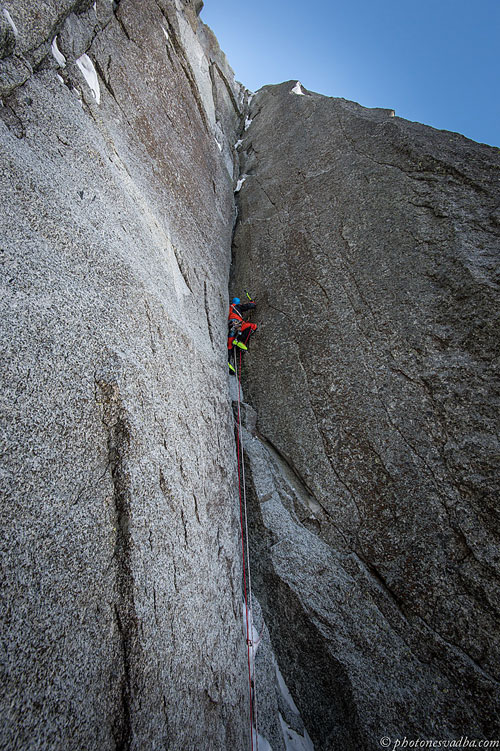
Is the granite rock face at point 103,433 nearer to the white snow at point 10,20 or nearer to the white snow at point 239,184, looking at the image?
Result: the white snow at point 10,20

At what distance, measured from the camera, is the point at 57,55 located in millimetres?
4363

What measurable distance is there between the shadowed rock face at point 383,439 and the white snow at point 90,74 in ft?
15.1

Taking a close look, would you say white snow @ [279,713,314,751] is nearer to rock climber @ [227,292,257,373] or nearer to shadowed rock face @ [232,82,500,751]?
shadowed rock face @ [232,82,500,751]

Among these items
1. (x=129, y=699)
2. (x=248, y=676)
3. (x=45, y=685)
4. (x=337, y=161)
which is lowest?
(x=248, y=676)

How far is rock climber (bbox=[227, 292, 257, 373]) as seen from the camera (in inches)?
302

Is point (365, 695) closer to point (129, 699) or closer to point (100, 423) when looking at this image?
point (129, 699)

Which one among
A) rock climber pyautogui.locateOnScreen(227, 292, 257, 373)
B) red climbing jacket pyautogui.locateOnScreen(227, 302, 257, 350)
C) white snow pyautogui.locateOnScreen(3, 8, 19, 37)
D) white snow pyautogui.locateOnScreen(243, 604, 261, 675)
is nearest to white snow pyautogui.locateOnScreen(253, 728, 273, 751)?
→ white snow pyautogui.locateOnScreen(243, 604, 261, 675)

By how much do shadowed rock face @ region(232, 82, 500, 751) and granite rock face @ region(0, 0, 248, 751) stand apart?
119cm

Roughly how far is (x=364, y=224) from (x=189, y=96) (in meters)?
5.71

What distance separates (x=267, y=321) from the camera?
25.5 ft

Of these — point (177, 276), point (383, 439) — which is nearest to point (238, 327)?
point (177, 276)

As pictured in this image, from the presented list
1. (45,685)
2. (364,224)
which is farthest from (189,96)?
(45,685)

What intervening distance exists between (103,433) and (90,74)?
535 centimetres

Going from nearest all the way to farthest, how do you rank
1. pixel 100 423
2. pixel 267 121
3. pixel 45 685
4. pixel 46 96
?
pixel 45 685
pixel 100 423
pixel 46 96
pixel 267 121
